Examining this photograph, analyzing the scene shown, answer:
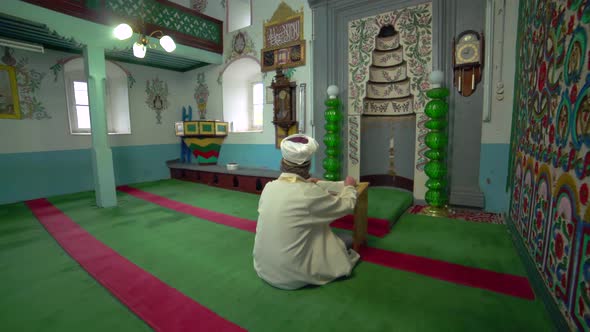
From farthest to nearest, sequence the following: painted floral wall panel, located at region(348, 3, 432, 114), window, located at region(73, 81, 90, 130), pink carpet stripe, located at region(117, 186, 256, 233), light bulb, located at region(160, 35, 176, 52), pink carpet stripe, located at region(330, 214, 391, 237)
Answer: window, located at region(73, 81, 90, 130), light bulb, located at region(160, 35, 176, 52), painted floral wall panel, located at region(348, 3, 432, 114), pink carpet stripe, located at region(117, 186, 256, 233), pink carpet stripe, located at region(330, 214, 391, 237)

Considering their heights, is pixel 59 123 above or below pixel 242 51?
below

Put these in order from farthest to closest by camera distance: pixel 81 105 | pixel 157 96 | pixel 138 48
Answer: pixel 157 96
pixel 81 105
pixel 138 48

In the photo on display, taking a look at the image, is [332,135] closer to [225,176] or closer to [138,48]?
[225,176]

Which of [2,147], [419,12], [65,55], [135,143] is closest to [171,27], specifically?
[65,55]

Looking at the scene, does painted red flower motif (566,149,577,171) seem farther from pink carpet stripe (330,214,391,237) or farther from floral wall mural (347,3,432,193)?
floral wall mural (347,3,432,193)

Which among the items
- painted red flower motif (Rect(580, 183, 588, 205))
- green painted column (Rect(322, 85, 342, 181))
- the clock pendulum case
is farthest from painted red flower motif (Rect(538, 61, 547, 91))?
green painted column (Rect(322, 85, 342, 181))

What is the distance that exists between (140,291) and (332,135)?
12.0 ft

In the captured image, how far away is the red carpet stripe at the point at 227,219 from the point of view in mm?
3416

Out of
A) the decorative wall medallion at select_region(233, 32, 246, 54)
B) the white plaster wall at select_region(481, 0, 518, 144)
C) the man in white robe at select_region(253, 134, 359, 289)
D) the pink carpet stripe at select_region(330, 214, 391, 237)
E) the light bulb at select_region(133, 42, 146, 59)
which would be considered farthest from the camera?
the decorative wall medallion at select_region(233, 32, 246, 54)

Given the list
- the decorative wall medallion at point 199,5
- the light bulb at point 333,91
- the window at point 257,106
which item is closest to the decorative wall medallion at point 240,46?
the window at point 257,106

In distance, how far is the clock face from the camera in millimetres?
3850

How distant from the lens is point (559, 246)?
1.67m

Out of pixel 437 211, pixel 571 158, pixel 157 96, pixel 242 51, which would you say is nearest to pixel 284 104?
pixel 242 51

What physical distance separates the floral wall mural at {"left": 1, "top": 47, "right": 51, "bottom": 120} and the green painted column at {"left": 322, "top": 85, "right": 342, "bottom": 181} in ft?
17.9
